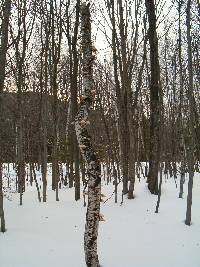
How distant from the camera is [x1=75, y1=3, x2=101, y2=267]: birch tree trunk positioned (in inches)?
253


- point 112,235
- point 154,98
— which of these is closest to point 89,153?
point 112,235

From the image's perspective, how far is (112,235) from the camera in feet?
29.9

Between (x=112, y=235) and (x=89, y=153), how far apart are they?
3409 millimetres

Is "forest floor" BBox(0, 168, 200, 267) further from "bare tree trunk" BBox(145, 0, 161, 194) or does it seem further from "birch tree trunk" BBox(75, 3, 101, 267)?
"birch tree trunk" BBox(75, 3, 101, 267)

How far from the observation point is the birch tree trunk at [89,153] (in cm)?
641

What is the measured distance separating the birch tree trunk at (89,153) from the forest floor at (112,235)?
42.3 inches

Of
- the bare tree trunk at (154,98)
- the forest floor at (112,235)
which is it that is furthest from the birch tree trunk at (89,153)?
the bare tree trunk at (154,98)

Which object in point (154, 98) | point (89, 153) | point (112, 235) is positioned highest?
point (154, 98)

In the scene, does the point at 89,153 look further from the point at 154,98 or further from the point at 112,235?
the point at 154,98

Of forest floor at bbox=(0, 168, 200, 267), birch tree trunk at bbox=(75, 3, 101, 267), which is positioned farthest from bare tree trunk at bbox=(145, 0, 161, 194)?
birch tree trunk at bbox=(75, 3, 101, 267)

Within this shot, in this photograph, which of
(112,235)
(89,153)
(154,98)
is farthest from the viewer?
(154,98)

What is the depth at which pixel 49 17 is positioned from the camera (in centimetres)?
1356

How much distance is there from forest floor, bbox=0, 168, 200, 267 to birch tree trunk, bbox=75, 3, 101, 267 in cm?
107

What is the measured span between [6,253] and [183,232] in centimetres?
410
